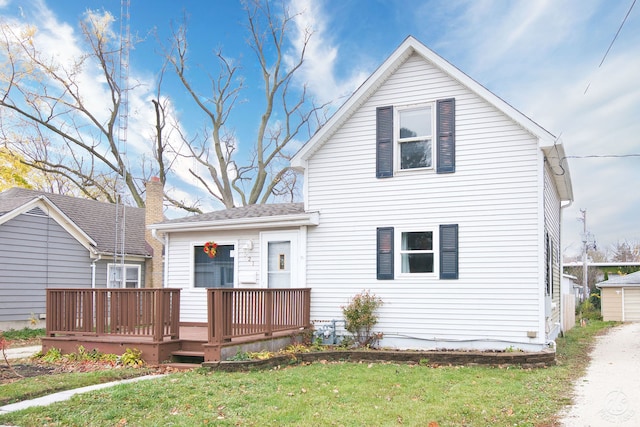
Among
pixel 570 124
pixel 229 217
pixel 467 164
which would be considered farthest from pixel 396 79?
pixel 229 217

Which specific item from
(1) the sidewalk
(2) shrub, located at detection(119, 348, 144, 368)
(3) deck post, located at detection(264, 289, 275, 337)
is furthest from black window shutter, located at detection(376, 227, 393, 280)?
(1) the sidewalk

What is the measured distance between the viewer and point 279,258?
12750mm

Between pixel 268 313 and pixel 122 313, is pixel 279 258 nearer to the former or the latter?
pixel 268 313

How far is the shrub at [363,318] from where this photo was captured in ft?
37.3

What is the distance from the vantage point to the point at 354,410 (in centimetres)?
640

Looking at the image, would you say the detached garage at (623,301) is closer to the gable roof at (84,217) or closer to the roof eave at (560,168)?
the roof eave at (560,168)

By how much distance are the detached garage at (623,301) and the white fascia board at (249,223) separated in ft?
63.4

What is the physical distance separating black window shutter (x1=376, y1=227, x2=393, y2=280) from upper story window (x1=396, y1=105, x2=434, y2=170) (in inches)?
58.1

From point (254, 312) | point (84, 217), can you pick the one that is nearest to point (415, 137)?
point (254, 312)

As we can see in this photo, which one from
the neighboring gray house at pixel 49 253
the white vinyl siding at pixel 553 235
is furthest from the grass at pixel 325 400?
the neighboring gray house at pixel 49 253

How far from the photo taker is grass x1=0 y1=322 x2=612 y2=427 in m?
6.00

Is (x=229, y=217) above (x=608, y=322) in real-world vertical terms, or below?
above

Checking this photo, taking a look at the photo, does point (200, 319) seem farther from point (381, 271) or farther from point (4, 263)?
point (4, 263)

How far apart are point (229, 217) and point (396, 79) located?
5332 mm
